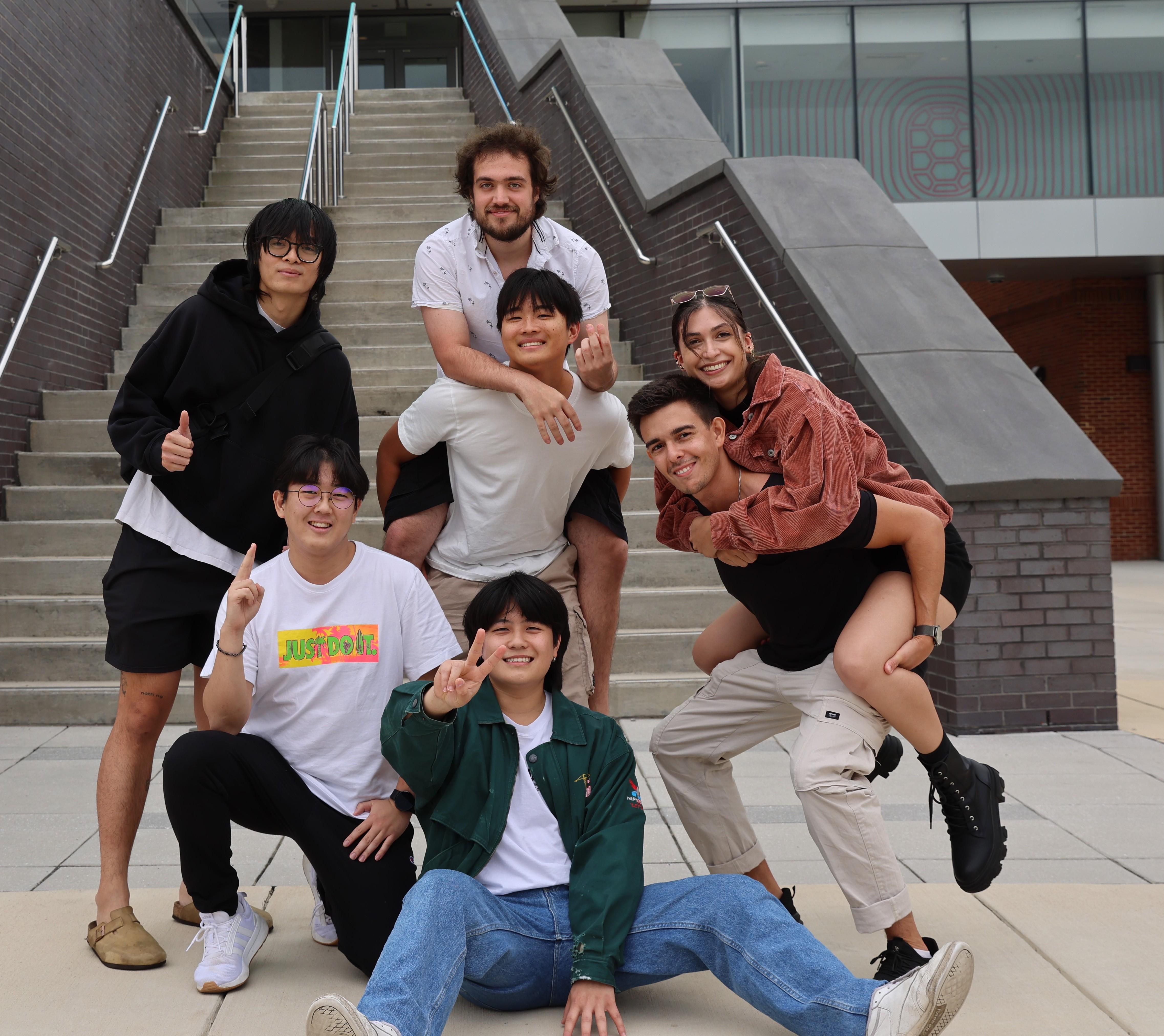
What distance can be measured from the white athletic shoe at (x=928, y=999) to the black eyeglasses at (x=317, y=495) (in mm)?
1502

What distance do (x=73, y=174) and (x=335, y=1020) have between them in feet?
23.2

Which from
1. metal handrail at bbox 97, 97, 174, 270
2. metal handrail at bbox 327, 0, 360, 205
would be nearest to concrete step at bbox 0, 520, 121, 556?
metal handrail at bbox 97, 97, 174, 270

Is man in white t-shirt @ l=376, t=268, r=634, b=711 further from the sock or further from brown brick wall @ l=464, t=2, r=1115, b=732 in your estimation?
brown brick wall @ l=464, t=2, r=1115, b=732

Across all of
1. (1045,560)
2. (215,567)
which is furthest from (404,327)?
(215,567)

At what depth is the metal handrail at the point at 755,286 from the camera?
573 centimetres

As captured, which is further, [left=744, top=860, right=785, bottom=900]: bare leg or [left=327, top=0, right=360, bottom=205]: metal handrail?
[left=327, top=0, right=360, bottom=205]: metal handrail

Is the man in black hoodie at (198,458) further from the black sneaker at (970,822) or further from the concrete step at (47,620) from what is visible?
the concrete step at (47,620)

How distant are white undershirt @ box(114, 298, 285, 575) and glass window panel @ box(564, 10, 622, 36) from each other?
51.0 ft

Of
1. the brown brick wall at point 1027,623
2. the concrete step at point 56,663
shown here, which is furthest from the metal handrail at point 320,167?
the brown brick wall at point 1027,623

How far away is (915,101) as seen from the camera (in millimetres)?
15047

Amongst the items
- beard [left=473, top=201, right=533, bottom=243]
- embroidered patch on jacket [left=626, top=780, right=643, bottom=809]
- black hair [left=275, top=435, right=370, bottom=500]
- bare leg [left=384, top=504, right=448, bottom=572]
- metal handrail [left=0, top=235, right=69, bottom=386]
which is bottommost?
embroidered patch on jacket [left=626, top=780, right=643, bottom=809]

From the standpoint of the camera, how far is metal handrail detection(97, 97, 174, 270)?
25.7ft

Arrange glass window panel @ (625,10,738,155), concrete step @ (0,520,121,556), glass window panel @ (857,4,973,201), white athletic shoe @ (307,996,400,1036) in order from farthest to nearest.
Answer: glass window panel @ (625,10,738,155)
glass window panel @ (857,4,973,201)
concrete step @ (0,520,121,556)
white athletic shoe @ (307,996,400,1036)

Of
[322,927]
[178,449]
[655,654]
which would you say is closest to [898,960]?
[322,927]
